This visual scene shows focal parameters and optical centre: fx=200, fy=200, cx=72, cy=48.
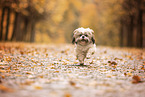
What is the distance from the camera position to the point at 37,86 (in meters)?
4.27

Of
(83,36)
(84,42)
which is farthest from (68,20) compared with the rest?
(83,36)

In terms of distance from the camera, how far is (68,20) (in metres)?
48.9

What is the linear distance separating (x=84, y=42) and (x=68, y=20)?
42228 millimetres

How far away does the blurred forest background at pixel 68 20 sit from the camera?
24.7 metres

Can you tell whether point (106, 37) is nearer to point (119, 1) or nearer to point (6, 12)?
point (119, 1)

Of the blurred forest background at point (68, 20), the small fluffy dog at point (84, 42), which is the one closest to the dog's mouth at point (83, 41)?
the small fluffy dog at point (84, 42)

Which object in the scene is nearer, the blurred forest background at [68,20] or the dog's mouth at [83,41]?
the dog's mouth at [83,41]

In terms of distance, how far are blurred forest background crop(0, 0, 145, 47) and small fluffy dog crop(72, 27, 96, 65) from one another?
49.4ft

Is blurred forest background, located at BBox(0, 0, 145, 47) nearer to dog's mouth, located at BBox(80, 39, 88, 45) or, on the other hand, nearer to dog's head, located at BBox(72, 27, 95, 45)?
dog's head, located at BBox(72, 27, 95, 45)

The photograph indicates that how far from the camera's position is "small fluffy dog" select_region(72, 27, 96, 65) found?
23.3 ft

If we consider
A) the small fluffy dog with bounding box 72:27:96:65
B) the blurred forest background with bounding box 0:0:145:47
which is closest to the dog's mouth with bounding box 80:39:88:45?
the small fluffy dog with bounding box 72:27:96:65

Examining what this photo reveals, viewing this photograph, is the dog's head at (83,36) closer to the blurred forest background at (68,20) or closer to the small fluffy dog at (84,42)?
the small fluffy dog at (84,42)

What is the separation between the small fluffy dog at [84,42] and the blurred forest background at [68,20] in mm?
15065

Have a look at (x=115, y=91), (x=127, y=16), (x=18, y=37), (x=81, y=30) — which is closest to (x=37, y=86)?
(x=115, y=91)
